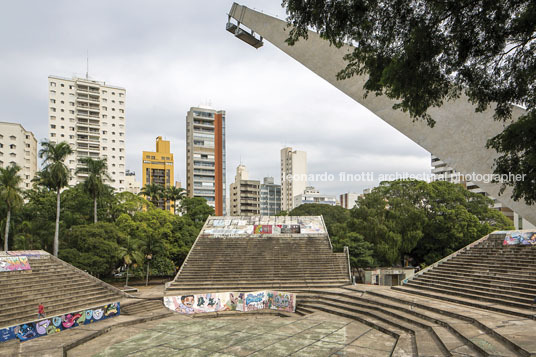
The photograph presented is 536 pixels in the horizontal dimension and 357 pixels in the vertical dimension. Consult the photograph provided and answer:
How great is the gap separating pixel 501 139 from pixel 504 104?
0.77 m

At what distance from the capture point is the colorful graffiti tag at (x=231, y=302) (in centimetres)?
1806

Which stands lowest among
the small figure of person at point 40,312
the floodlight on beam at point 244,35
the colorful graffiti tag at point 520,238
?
the small figure of person at point 40,312

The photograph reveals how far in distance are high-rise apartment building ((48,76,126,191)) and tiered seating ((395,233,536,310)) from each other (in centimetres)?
5826

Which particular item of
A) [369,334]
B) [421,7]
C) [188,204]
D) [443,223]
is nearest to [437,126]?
[421,7]

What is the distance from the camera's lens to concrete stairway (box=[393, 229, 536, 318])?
14.3 metres

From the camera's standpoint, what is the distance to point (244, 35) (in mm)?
16344

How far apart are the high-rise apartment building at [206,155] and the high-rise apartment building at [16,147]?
26.3 m

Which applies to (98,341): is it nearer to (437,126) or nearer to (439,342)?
(439,342)

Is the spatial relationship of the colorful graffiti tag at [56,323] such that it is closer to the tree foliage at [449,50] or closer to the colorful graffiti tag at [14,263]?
the colorful graffiti tag at [14,263]

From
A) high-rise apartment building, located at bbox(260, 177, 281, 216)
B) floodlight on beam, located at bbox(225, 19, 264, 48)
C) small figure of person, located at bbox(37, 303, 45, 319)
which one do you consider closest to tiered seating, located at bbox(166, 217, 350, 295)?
small figure of person, located at bbox(37, 303, 45, 319)

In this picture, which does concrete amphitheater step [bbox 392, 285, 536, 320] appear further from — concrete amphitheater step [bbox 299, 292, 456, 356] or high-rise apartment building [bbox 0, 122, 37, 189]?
high-rise apartment building [bbox 0, 122, 37, 189]

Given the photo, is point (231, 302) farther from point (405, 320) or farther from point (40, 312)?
point (405, 320)

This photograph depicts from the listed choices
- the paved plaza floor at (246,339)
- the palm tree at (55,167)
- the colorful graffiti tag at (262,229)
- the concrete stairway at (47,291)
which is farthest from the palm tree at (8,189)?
the colorful graffiti tag at (262,229)

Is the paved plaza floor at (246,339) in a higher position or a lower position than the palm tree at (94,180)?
lower
